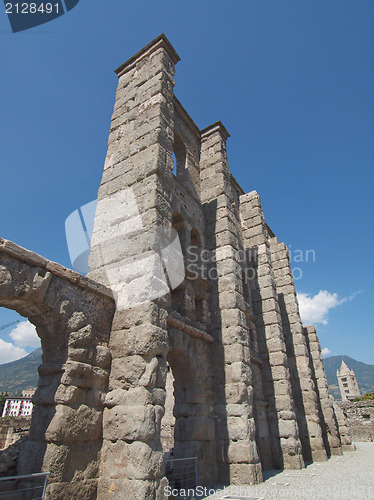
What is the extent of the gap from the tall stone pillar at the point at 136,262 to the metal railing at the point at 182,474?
1.70 m

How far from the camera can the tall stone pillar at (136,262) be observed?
4684mm

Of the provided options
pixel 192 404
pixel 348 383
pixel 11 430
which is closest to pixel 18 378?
pixel 348 383

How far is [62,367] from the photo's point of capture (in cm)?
490

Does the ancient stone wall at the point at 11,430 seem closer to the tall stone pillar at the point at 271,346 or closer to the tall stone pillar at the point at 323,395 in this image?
the tall stone pillar at the point at 271,346

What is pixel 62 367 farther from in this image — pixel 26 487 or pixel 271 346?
pixel 271 346

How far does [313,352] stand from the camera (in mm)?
14438

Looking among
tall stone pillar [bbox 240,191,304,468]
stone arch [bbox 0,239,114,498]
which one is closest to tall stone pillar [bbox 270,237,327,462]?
tall stone pillar [bbox 240,191,304,468]

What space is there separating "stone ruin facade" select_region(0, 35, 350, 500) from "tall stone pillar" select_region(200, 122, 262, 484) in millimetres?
36

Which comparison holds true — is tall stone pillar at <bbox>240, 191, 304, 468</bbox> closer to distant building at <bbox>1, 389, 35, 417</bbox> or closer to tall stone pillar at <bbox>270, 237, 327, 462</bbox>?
tall stone pillar at <bbox>270, 237, 327, 462</bbox>

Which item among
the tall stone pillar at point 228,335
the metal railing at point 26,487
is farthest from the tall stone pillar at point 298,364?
the metal railing at point 26,487

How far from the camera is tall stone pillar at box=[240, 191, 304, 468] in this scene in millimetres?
9234

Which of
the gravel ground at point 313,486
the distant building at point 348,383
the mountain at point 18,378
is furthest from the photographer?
the mountain at point 18,378

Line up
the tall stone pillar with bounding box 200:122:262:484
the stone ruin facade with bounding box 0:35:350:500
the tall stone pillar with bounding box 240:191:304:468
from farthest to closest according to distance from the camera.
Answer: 1. the tall stone pillar with bounding box 240:191:304:468
2. the tall stone pillar with bounding box 200:122:262:484
3. the stone ruin facade with bounding box 0:35:350:500

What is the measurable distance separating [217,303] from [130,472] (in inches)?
194
